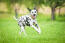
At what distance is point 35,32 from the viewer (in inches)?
97.0

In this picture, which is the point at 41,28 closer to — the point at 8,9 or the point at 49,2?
the point at 49,2

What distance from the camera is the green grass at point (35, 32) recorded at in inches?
94.7

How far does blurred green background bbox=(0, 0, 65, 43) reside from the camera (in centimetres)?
242

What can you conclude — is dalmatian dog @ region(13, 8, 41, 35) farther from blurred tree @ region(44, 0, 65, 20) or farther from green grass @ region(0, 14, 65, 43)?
blurred tree @ region(44, 0, 65, 20)

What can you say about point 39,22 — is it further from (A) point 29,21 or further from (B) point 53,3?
(B) point 53,3

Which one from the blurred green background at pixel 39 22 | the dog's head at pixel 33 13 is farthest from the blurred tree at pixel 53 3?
the dog's head at pixel 33 13

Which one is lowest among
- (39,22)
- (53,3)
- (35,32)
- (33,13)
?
(35,32)

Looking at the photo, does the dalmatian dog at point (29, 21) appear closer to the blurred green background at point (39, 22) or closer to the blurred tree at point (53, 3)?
the blurred green background at point (39, 22)

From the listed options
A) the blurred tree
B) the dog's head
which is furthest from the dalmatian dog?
the blurred tree

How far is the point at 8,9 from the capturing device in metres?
2.57

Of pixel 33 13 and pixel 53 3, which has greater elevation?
pixel 53 3

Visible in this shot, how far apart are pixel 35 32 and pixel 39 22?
0.14 meters

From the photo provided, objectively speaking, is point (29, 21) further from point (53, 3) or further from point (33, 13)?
point (53, 3)

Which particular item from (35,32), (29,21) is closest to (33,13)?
(29,21)
